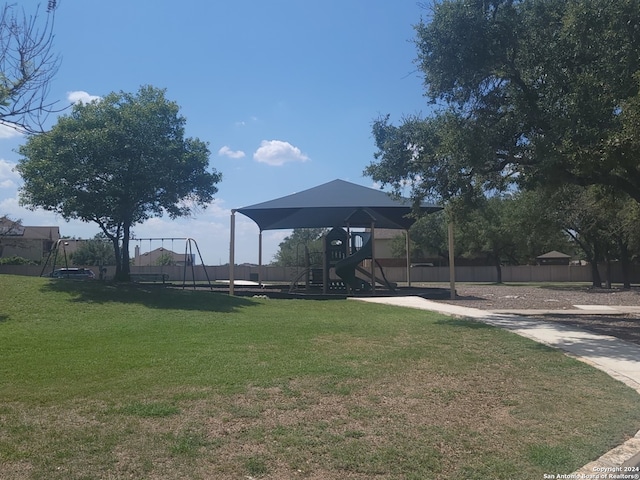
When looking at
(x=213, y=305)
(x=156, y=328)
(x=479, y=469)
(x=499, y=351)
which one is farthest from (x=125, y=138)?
(x=479, y=469)

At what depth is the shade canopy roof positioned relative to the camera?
95.8ft

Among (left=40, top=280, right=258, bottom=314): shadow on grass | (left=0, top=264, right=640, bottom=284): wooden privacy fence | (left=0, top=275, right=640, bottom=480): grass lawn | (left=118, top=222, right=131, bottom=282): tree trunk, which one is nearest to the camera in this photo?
(left=0, top=275, right=640, bottom=480): grass lawn

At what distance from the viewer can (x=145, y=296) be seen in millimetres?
20297

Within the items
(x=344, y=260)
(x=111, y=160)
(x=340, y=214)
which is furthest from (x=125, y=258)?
(x=340, y=214)

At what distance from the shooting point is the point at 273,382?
8.22 metres

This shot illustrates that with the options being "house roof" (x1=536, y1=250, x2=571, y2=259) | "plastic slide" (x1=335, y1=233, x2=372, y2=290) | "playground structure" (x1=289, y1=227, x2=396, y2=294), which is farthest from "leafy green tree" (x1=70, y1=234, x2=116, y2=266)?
"house roof" (x1=536, y1=250, x2=571, y2=259)

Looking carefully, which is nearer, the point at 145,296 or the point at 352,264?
the point at 145,296

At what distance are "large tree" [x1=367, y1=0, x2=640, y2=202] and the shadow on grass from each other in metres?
7.24

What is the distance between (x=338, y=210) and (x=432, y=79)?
14798 mm

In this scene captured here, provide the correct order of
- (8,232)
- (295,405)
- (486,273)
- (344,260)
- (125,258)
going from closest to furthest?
(295,405)
(125,258)
(344,260)
(8,232)
(486,273)

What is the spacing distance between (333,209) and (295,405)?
23370mm

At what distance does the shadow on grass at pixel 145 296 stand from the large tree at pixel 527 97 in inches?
285

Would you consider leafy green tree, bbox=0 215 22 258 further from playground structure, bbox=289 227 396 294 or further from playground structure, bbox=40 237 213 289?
playground structure, bbox=289 227 396 294

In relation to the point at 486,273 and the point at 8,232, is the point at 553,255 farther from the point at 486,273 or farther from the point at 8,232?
the point at 8,232
